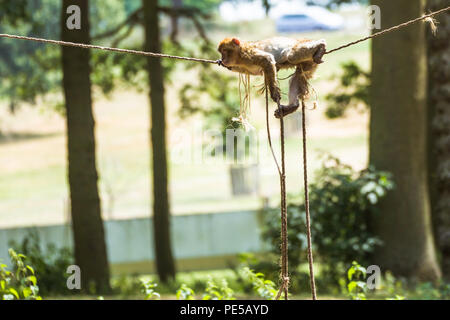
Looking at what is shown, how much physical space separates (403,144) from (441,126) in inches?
43.9

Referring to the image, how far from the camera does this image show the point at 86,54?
929 cm

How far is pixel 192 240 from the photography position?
1549 centimetres

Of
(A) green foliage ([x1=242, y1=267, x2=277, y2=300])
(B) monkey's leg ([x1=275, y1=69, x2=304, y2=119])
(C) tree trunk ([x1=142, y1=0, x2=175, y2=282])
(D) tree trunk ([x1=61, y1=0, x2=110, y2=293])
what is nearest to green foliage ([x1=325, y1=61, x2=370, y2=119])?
(C) tree trunk ([x1=142, y1=0, x2=175, y2=282])

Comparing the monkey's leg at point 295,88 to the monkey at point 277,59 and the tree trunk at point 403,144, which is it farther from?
the tree trunk at point 403,144

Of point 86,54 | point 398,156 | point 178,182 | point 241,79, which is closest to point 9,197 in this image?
point 178,182

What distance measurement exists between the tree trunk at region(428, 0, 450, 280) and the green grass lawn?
10.9m

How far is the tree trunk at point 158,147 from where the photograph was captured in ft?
38.9

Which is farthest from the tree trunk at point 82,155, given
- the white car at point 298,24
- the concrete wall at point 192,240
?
the white car at point 298,24

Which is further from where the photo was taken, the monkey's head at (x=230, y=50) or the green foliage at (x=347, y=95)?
the green foliage at (x=347, y=95)

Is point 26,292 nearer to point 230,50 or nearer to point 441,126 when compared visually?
point 230,50

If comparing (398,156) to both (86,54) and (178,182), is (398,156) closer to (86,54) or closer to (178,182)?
(86,54)

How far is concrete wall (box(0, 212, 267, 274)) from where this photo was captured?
49.7ft

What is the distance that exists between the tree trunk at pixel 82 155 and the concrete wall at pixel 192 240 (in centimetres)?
529
